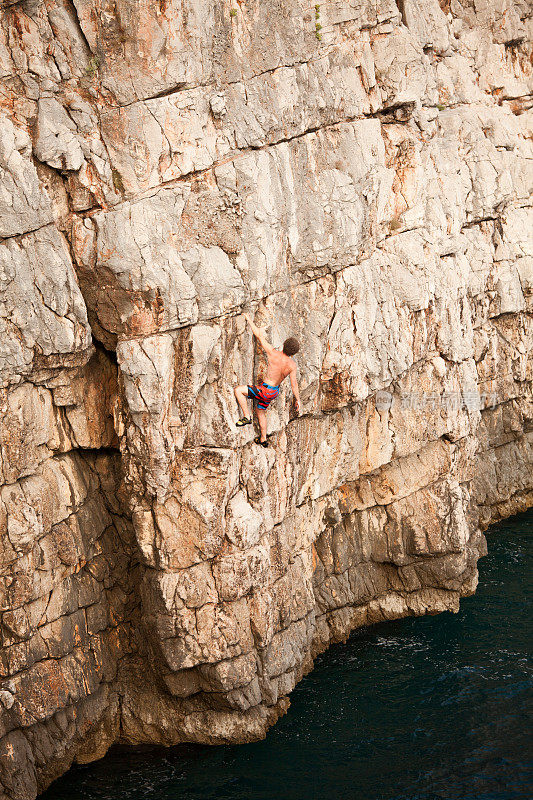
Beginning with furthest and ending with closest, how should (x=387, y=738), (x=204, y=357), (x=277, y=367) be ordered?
(x=387, y=738), (x=277, y=367), (x=204, y=357)

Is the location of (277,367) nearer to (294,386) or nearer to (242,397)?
(294,386)

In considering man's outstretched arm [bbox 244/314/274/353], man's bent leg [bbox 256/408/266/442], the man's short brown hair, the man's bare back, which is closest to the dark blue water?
man's bent leg [bbox 256/408/266/442]

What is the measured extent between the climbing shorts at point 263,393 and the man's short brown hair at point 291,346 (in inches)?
31.3

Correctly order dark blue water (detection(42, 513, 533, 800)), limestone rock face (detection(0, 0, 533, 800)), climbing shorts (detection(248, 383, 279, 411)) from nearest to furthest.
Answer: limestone rock face (detection(0, 0, 533, 800)) < dark blue water (detection(42, 513, 533, 800)) < climbing shorts (detection(248, 383, 279, 411))

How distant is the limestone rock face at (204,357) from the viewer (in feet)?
53.9

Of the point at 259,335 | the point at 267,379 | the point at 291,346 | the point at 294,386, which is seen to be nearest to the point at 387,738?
the point at 294,386

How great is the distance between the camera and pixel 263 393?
18.0 meters

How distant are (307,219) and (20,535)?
902cm

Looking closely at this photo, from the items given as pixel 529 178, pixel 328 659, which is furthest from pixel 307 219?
pixel 529 178

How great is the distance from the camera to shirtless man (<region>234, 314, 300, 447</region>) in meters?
17.8

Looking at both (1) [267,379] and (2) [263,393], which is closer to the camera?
(2) [263,393]

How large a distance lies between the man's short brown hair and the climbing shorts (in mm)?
796

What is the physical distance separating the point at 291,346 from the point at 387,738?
8.34 meters

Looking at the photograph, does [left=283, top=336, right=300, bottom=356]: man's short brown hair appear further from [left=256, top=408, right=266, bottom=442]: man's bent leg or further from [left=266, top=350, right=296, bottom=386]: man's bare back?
[left=256, top=408, right=266, bottom=442]: man's bent leg
